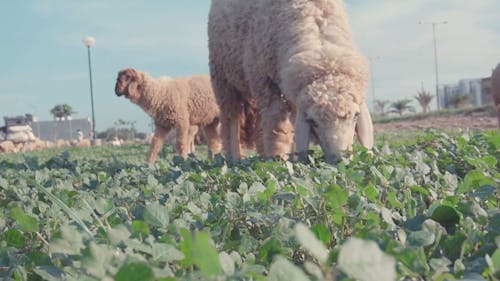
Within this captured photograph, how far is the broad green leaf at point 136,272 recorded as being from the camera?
76 centimetres

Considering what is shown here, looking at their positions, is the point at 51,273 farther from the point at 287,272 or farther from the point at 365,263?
the point at 365,263

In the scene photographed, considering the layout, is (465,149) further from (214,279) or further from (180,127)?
(180,127)

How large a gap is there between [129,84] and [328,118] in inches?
414

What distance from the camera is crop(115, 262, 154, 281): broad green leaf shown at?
761 mm

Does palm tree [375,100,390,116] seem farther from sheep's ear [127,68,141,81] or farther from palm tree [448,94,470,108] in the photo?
sheep's ear [127,68,141,81]

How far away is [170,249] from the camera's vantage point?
1087 mm

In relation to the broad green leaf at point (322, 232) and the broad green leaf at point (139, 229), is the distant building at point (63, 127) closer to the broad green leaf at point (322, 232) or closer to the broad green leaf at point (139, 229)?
the broad green leaf at point (139, 229)

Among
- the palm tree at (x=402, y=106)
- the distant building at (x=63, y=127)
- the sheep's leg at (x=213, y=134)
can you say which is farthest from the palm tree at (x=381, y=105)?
the sheep's leg at (x=213, y=134)

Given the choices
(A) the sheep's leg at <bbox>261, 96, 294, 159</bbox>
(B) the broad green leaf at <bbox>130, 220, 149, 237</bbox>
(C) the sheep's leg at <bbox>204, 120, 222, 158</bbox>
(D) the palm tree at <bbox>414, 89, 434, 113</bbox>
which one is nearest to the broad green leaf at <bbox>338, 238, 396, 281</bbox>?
(B) the broad green leaf at <bbox>130, 220, 149, 237</bbox>

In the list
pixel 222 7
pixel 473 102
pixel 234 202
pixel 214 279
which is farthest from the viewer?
pixel 473 102

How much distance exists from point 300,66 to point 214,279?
17.5 feet

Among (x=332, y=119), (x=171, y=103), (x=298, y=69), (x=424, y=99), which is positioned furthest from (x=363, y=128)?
(x=424, y=99)

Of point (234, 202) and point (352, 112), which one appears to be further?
point (352, 112)

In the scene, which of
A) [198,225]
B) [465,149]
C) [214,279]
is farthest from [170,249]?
[465,149]
